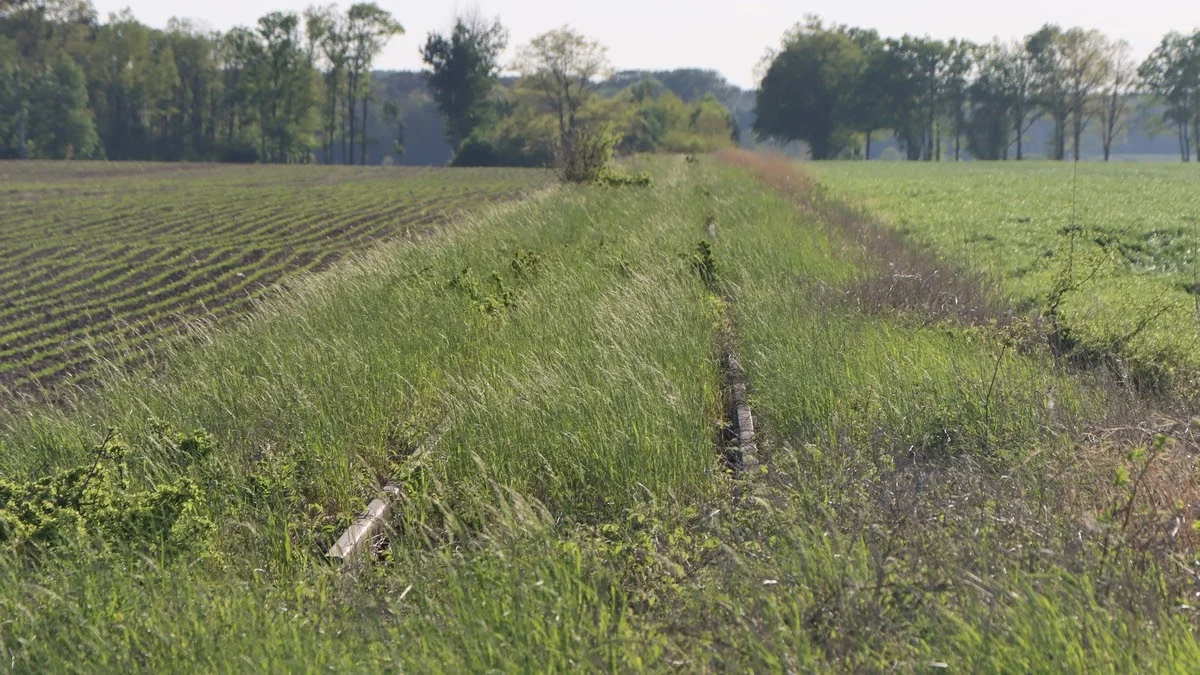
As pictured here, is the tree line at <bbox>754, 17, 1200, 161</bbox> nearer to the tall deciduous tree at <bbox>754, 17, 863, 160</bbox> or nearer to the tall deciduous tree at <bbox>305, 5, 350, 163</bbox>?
the tall deciduous tree at <bbox>754, 17, 863, 160</bbox>

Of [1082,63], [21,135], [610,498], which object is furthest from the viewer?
[1082,63]

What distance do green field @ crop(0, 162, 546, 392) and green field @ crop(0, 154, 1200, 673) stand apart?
9.34 ft

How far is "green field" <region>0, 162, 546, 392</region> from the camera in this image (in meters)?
13.8

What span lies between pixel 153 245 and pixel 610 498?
69.9 ft

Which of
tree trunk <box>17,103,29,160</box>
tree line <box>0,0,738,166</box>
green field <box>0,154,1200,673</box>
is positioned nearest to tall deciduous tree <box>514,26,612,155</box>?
tree line <box>0,0,738,166</box>

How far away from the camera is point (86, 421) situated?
23.5ft

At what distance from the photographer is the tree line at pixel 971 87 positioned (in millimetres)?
100688

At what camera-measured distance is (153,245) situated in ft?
78.6

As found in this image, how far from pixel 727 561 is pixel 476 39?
101 meters

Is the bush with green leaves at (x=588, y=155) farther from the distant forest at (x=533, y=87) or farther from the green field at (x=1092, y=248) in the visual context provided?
the distant forest at (x=533, y=87)

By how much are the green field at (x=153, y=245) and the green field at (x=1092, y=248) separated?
7622 millimetres

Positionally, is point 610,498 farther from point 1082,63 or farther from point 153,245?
point 1082,63

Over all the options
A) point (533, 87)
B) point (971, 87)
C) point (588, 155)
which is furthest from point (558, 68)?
point (588, 155)

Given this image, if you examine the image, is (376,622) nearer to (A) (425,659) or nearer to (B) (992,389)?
(A) (425,659)
